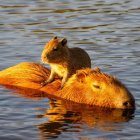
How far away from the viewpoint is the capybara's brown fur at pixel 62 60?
13880mm

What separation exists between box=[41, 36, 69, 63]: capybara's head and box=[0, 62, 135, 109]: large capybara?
0.46 meters

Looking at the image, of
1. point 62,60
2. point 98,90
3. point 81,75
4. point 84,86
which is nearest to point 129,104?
point 98,90

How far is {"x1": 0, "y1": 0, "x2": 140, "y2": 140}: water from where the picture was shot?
11719mm

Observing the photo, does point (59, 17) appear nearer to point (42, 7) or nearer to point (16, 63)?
point (42, 7)

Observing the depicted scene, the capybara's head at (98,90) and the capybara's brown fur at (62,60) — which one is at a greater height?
the capybara's brown fur at (62,60)

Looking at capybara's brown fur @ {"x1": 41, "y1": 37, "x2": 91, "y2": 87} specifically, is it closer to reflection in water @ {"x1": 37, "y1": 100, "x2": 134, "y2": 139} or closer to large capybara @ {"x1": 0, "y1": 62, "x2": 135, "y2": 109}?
large capybara @ {"x1": 0, "y1": 62, "x2": 135, "y2": 109}

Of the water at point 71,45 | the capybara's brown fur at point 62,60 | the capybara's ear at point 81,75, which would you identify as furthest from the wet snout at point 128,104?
the capybara's brown fur at point 62,60

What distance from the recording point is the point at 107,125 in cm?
1197

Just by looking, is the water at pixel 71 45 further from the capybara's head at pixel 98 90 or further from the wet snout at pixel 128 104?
the capybara's head at pixel 98 90

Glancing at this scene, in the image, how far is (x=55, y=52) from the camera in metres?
14.0

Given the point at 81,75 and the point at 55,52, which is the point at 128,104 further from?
the point at 55,52

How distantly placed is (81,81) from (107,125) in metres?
1.75

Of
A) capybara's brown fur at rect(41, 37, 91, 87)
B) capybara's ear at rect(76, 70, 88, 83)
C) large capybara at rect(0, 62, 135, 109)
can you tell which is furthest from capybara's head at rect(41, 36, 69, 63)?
capybara's ear at rect(76, 70, 88, 83)

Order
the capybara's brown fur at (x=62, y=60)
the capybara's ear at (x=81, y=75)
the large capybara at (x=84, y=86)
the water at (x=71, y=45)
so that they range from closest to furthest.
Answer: the water at (x=71, y=45), the large capybara at (x=84, y=86), the capybara's ear at (x=81, y=75), the capybara's brown fur at (x=62, y=60)
